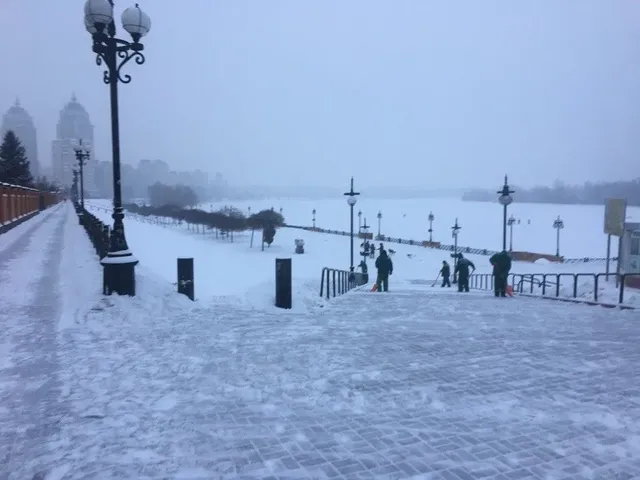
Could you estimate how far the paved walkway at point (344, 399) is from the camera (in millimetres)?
3900

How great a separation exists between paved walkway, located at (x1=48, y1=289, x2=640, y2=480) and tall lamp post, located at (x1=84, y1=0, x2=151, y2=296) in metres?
0.96

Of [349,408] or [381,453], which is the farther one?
[349,408]

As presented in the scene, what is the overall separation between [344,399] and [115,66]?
7.39 m

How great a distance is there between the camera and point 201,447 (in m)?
4.08

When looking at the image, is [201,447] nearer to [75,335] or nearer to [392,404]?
[392,404]

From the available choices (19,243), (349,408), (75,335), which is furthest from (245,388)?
(19,243)

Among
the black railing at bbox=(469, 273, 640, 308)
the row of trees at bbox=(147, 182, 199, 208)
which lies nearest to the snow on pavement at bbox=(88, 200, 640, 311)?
the black railing at bbox=(469, 273, 640, 308)

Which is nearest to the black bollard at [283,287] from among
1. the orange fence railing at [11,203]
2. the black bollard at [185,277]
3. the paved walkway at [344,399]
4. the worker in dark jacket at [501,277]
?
the black bollard at [185,277]

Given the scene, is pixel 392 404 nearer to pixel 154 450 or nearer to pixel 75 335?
pixel 154 450

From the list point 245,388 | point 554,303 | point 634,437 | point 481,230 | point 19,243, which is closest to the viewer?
point 634,437

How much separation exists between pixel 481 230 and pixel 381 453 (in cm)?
9037

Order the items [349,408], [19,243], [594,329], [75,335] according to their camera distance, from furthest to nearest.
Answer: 1. [19,243]
2. [594,329]
3. [75,335]
4. [349,408]

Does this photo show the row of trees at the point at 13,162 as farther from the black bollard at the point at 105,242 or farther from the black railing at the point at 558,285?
the black railing at the point at 558,285

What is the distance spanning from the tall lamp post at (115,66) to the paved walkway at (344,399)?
0.96 meters
